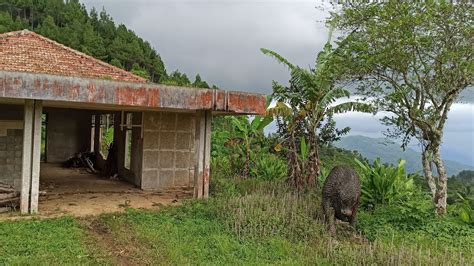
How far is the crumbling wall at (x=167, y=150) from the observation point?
1243 cm

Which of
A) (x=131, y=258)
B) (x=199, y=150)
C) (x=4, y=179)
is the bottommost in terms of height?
(x=131, y=258)

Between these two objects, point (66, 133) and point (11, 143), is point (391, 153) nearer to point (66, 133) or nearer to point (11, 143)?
point (66, 133)

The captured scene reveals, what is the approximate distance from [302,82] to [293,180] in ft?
9.31

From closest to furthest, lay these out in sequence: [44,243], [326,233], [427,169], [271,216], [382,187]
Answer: [44,243] → [326,233] → [271,216] → [427,169] → [382,187]

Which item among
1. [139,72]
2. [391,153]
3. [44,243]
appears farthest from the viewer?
[391,153]

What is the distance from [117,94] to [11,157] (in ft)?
13.2

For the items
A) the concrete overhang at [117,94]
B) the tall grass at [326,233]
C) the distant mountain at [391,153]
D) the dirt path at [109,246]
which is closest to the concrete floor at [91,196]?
the dirt path at [109,246]

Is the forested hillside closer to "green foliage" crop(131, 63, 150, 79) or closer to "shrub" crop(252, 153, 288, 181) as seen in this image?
"green foliage" crop(131, 63, 150, 79)

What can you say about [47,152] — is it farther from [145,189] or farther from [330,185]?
[330,185]

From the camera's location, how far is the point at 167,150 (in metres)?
12.8

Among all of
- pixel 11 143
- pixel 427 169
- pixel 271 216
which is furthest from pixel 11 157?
pixel 427 169

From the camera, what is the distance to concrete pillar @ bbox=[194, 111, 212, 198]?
10.6m

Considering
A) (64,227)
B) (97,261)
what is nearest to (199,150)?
(64,227)

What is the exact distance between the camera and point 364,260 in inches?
271
